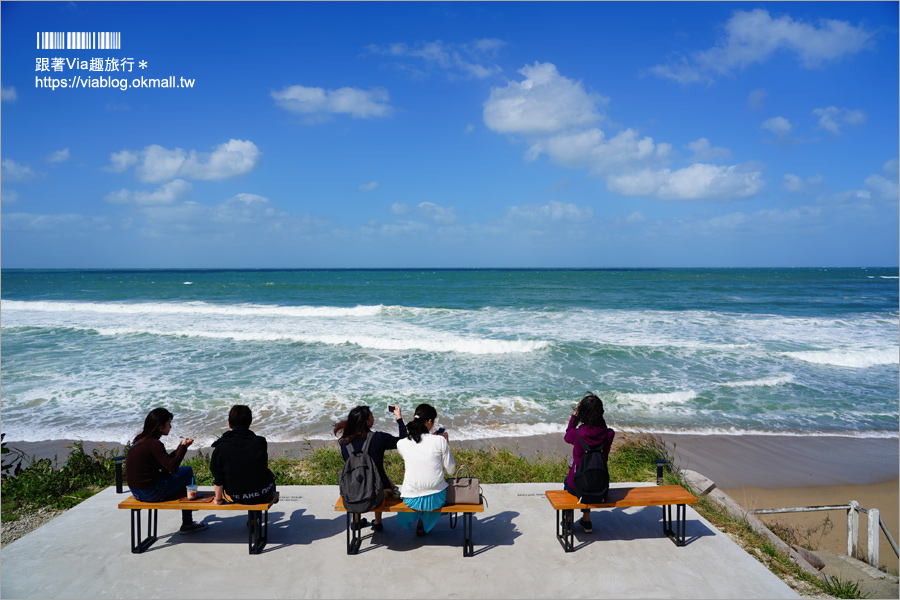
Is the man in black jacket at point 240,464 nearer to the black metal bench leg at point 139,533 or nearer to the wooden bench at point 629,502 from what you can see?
the black metal bench leg at point 139,533

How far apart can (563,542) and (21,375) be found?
15.9 meters

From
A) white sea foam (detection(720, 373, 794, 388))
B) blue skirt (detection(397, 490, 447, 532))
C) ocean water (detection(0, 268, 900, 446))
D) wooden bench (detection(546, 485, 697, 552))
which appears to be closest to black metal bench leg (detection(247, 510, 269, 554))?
blue skirt (detection(397, 490, 447, 532))

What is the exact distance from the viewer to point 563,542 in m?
4.85

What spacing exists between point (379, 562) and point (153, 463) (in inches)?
88.5

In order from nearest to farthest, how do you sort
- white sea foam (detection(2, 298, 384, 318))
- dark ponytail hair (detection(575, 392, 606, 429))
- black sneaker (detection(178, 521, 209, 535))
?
1. dark ponytail hair (detection(575, 392, 606, 429))
2. black sneaker (detection(178, 521, 209, 535))
3. white sea foam (detection(2, 298, 384, 318))

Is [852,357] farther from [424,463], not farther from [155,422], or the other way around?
[155,422]

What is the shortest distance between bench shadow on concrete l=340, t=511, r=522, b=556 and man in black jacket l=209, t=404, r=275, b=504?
1033mm

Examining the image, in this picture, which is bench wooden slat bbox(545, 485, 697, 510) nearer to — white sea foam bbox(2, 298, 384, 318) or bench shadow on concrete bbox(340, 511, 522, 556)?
bench shadow on concrete bbox(340, 511, 522, 556)

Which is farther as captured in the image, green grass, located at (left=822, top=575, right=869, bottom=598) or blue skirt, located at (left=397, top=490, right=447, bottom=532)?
blue skirt, located at (left=397, top=490, right=447, bottom=532)

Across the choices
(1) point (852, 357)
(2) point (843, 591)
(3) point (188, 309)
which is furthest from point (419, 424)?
(3) point (188, 309)

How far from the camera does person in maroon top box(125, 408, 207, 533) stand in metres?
4.52

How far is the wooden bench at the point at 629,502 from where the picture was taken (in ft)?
15.4

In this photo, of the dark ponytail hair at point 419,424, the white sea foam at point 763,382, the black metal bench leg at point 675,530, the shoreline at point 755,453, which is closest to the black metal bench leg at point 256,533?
the dark ponytail hair at point 419,424

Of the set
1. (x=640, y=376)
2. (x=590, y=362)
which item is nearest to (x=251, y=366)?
(x=590, y=362)
